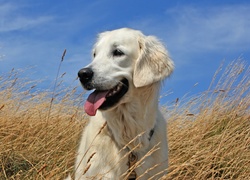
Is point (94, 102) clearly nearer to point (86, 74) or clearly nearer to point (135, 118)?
point (86, 74)

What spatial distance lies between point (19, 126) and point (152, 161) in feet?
8.28

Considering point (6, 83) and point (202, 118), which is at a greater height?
point (6, 83)

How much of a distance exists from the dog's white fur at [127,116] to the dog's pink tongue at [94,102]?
0.29ft

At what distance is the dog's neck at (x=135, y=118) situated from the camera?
3.54 metres

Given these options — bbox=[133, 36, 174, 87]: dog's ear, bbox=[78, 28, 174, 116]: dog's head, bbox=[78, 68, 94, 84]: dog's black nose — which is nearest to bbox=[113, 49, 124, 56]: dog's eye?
bbox=[78, 28, 174, 116]: dog's head

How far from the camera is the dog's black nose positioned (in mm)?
3398

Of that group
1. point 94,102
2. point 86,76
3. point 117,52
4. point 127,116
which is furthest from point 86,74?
point 127,116

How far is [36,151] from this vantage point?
5.09 metres

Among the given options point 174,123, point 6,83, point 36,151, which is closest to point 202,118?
point 174,123

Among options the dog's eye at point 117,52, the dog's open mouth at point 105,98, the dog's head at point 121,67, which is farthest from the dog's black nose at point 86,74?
the dog's eye at point 117,52

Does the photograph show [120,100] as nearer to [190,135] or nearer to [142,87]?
[142,87]

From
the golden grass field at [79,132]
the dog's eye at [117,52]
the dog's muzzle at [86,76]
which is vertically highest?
the dog's eye at [117,52]

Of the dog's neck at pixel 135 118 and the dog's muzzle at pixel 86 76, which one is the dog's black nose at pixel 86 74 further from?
the dog's neck at pixel 135 118

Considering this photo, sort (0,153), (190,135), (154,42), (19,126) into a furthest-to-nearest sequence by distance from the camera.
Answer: (190,135) < (19,126) < (0,153) < (154,42)
